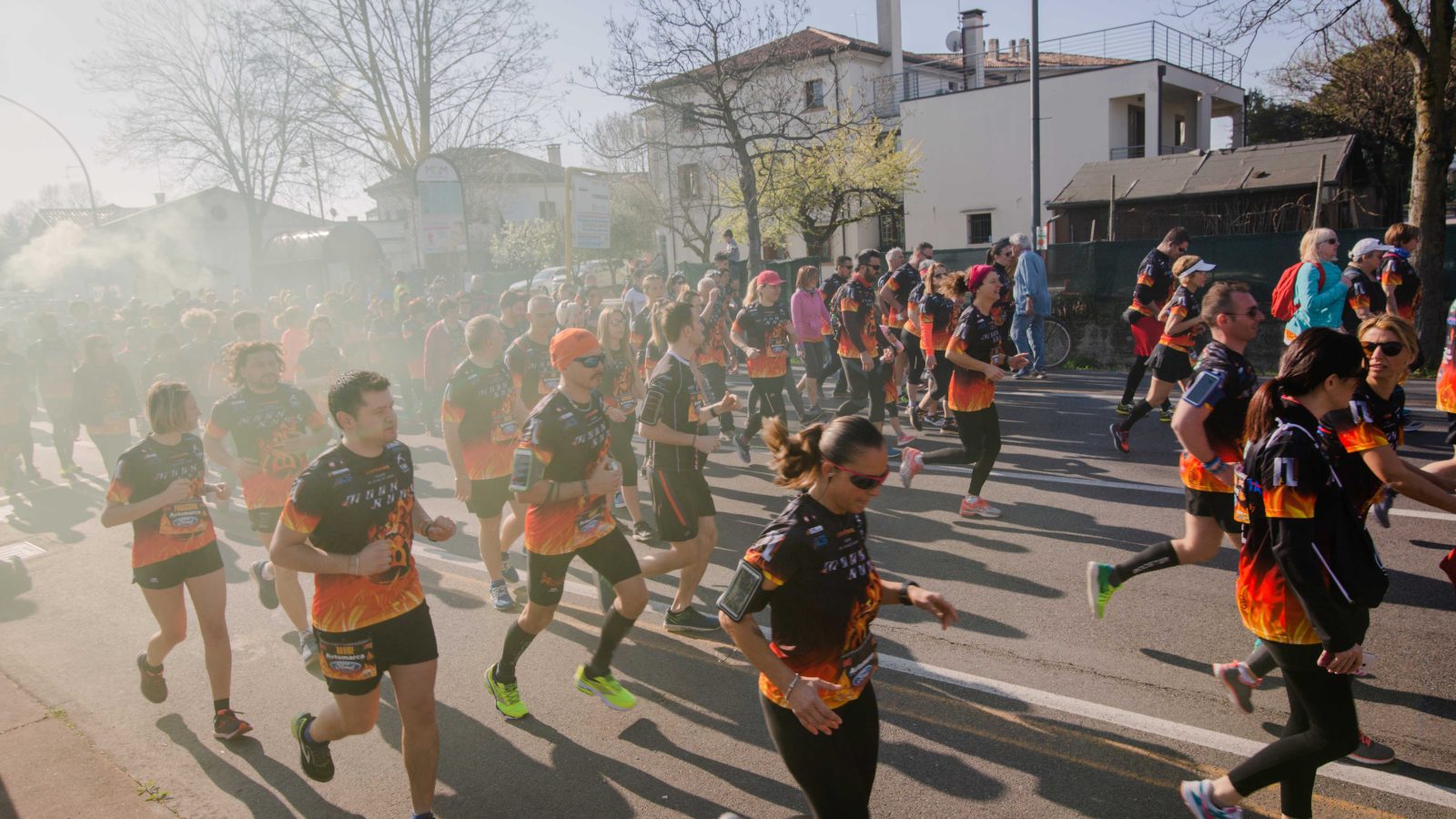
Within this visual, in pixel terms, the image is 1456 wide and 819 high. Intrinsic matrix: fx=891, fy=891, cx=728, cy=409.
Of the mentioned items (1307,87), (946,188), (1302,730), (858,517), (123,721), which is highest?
(1307,87)

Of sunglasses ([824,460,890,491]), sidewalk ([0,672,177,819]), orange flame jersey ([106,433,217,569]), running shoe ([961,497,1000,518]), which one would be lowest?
sidewalk ([0,672,177,819])

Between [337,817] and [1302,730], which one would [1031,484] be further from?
[337,817]

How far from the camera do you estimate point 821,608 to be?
9.20 feet

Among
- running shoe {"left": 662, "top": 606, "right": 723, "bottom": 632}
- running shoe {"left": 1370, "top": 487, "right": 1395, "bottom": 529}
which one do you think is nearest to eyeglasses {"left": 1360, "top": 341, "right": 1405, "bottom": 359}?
running shoe {"left": 1370, "top": 487, "right": 1395, "bottom": 529}

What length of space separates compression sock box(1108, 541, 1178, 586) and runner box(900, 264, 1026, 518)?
6.93ft

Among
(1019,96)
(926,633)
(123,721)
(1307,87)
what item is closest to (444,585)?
(123,721)

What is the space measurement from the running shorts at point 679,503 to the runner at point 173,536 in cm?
239

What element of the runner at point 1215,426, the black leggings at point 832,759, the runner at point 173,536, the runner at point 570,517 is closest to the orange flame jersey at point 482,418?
the runner at point 173,536

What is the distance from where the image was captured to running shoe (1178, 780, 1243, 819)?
3.23m

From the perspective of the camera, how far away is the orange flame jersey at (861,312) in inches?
401

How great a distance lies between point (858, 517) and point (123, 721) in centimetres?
451

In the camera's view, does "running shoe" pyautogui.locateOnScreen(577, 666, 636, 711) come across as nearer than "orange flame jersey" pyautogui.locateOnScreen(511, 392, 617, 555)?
No

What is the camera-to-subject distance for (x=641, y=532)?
24.0 feet

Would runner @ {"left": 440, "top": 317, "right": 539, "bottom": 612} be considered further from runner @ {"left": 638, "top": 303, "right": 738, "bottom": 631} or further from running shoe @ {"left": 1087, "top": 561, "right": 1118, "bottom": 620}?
running shoe @ {"left": 1087, "top": 561, "right": 1118, "bottom": 620}
